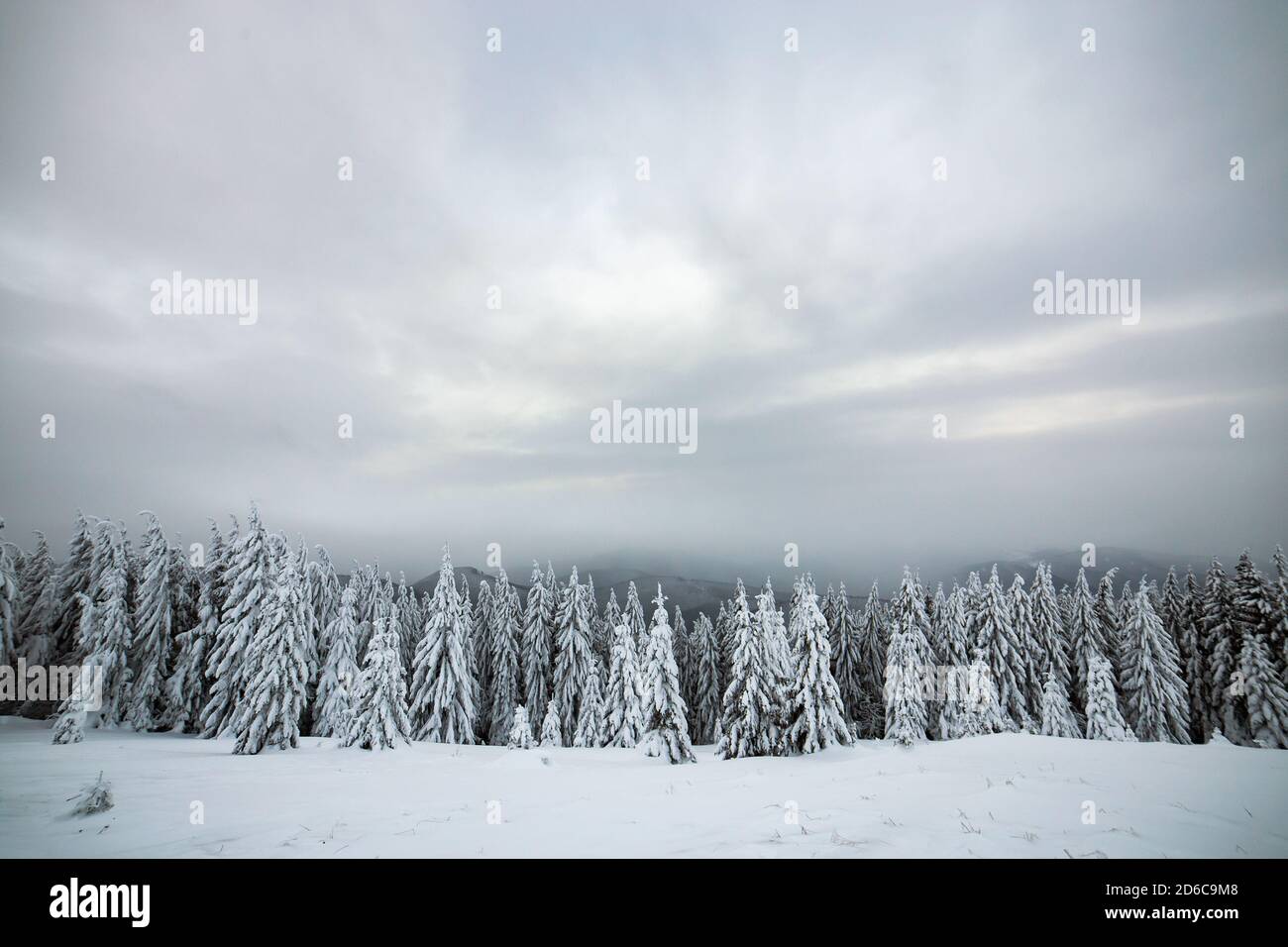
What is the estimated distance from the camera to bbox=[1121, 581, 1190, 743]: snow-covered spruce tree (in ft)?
117

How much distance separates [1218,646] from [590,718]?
4494 cm

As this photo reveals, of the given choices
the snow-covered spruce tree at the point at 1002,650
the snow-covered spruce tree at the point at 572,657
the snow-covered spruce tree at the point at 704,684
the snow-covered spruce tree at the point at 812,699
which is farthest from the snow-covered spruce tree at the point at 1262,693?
the snow-covered spruce tree at the point at 572,657

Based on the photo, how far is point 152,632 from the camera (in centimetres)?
3259

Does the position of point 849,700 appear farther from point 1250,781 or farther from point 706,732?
point 1250,781

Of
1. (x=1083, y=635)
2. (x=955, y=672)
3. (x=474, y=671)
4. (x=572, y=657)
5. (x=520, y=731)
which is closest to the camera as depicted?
(x=520, y=731)

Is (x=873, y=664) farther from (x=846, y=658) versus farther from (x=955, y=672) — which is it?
(x=955, y=672)

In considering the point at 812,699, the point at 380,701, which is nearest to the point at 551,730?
the point at 380,701

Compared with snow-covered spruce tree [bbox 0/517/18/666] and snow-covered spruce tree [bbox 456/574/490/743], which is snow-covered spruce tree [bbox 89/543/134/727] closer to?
snow-covered spruce tree [bbox 0/517/18/666]

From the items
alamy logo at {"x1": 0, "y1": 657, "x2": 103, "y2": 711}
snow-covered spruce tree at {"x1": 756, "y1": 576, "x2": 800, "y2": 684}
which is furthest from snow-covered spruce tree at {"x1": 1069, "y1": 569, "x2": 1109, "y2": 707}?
alamy logo at {"x1": 0, "y1": 657, "x2": 103, "y2": 711}
